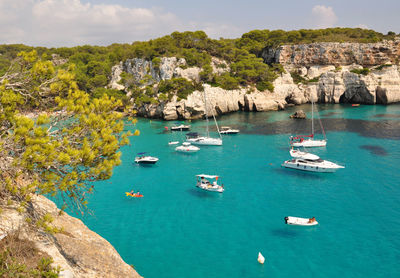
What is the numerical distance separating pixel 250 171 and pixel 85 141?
34705mm

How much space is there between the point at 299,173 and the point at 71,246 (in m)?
35.7

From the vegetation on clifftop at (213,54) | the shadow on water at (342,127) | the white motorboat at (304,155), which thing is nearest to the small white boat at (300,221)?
the white motorboat at (304,155)

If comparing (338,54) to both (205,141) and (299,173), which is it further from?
(299,173)

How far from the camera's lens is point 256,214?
30.2m

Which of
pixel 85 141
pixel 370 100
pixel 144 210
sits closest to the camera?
pixel 85 141

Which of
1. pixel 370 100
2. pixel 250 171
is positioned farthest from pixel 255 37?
pixel 250 171

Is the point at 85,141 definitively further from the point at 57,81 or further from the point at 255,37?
the point at 255,37

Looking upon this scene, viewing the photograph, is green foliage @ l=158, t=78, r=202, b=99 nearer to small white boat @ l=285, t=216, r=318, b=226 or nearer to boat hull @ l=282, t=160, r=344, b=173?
boat hull @ l=282, t=160, r=344, b=173

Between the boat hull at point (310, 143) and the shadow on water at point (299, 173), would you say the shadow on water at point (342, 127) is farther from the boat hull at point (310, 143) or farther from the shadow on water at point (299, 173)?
the shadow on water at point (299, 173)

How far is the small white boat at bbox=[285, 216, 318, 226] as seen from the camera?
2714 centimetres

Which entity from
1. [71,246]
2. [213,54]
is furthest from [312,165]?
[213,54]

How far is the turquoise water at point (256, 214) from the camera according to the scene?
2275cm

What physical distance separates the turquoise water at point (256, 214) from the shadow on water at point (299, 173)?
16 centimetres

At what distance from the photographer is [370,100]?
97562mm
